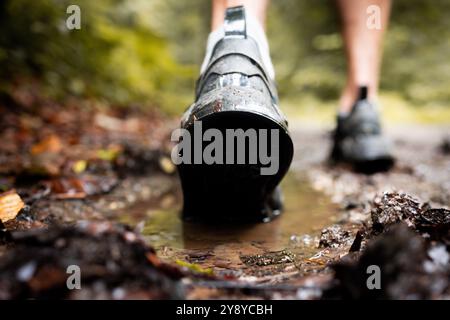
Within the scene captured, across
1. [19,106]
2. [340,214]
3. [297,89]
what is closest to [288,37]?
[297,89]

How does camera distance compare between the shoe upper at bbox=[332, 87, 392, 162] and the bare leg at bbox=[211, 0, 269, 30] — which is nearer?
the bare leg at bbox=[211, 0, 269, 30]

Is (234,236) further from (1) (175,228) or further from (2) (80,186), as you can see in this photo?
(2) (80,186)

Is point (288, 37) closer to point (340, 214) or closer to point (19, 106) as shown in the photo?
point (19, 106)

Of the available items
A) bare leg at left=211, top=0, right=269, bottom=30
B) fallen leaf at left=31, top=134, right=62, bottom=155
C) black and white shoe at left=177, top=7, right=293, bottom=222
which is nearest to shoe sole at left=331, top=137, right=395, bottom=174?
black and white shoe at left=177, top=7, right=293, bottom=222

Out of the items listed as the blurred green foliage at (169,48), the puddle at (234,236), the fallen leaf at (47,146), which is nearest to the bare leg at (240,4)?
the puddle at (234,236)

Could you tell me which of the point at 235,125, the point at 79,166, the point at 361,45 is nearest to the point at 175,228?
the point at 235,125

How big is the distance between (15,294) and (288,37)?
9.06 metres

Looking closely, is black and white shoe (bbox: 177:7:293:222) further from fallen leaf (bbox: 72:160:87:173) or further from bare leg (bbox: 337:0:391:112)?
bare leg (bbox: 337:0:391:112)

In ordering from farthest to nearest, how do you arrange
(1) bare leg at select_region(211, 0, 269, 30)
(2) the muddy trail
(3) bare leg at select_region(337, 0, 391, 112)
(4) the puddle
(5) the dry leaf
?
(3) bare leg at select_region(337, 0, 391, 112)
(1) bare leg at select_region(211, 0, 269, 30)
(5) the dry leaf
(4) the puddle
(2) the muddy trail

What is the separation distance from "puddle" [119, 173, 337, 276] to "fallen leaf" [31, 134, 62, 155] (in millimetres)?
885

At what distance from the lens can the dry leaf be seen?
1.33m

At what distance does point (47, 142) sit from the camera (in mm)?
2574

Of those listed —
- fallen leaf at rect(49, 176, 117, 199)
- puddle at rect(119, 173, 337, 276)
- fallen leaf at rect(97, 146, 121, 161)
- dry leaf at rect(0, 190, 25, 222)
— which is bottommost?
puddle at rect(119, 173, 337, 276)

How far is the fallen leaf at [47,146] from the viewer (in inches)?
97.0
